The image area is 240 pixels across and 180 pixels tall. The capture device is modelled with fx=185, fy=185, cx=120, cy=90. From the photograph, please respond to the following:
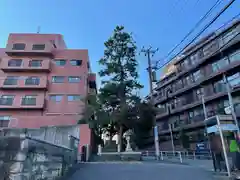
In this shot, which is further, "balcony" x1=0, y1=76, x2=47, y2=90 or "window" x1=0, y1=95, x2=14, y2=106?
"balcony" x1=0, y1=76, x2=47, y2=90

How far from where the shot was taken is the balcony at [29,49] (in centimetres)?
2584

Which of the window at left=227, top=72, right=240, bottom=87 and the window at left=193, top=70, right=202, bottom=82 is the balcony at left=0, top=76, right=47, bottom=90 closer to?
the window at left=193, top=70, right=202, bottom=82

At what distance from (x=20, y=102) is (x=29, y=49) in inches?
303

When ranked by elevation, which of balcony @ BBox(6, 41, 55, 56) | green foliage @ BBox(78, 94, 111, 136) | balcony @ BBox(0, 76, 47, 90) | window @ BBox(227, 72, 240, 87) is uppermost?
balcony @ BBox(6, 41, 55, 56)

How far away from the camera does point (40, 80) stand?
2489 centimetres

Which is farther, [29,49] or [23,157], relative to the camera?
[29,49]

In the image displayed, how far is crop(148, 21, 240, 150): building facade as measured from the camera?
824 inches

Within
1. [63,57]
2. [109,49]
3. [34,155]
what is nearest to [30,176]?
[34,155]

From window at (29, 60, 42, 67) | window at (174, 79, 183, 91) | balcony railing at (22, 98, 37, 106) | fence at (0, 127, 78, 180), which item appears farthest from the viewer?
window at (174, 79, 183, 91)

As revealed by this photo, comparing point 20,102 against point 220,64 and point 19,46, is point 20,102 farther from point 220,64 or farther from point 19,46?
point 220,64

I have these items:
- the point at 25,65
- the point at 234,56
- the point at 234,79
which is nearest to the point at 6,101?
the point at 25,65

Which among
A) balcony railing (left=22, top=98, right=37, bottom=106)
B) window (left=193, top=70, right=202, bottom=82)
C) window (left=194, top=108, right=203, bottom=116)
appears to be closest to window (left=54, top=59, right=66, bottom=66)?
balcony railing (left=22, top=98, right=37, bottom=106)

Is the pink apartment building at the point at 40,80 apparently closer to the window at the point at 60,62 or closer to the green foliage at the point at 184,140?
the window at the point at 60,62

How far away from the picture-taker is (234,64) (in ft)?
66.3
